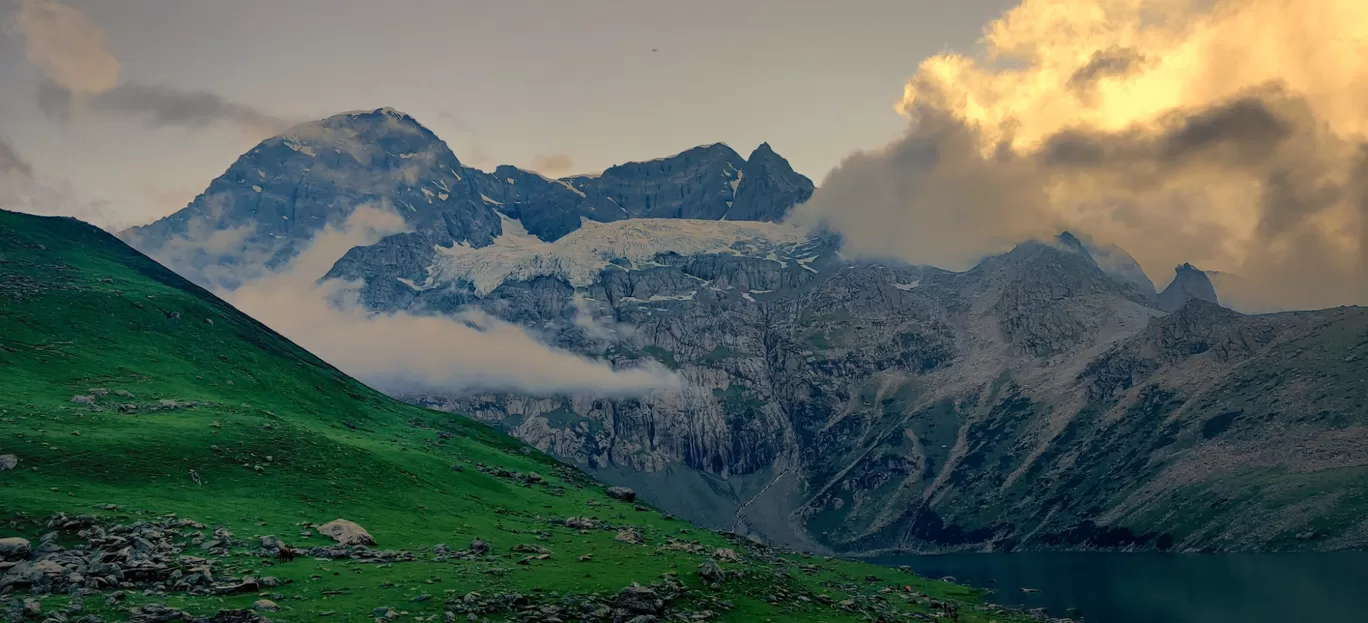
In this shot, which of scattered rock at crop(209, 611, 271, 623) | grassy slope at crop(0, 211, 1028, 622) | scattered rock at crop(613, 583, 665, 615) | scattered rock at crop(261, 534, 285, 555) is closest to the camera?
A: scattered rock at crop(209, 611, 271, 623)

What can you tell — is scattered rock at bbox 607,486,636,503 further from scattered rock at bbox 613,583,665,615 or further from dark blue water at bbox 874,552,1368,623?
scattered rock at bbox 613,583,665,615

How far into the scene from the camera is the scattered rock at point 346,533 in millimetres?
76750

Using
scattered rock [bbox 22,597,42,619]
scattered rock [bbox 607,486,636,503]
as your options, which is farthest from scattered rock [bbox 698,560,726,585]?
scattered rock [bbox 607,486,636,503]

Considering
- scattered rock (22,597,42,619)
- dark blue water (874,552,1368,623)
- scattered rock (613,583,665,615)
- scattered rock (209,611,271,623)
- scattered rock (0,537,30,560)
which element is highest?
scattered rock (0,537,30,560)

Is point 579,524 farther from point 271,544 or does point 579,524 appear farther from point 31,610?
point 31,610

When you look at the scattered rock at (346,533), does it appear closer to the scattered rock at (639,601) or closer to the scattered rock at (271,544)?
the scattered rock at (271,544)

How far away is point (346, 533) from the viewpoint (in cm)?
7781

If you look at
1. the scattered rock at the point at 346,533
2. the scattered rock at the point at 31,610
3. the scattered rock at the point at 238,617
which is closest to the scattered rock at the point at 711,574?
the scattered rock at the point at 346,533

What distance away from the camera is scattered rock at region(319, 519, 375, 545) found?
3022 inches

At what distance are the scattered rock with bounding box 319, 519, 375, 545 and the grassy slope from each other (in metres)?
2.22

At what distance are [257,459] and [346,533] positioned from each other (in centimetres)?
2302

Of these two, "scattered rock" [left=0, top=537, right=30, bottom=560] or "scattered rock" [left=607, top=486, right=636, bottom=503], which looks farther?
"scattered rock" [left=607, top=486, right=636, bottom=503]

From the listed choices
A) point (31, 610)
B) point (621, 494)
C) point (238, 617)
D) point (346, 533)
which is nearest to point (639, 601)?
point (238, 617)

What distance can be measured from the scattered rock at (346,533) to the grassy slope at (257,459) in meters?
2.22
